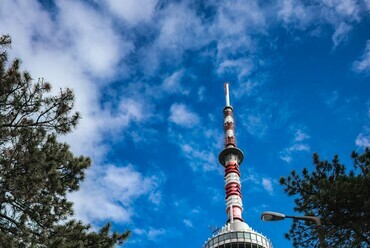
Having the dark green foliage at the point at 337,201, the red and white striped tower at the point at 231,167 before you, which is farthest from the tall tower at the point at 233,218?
the dark green foliage at the point at 337,201

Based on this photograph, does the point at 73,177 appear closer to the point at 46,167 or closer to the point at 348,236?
the point at 46,167

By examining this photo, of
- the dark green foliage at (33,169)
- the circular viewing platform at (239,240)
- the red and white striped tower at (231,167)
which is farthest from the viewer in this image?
the red and white striped tower at (231,167)

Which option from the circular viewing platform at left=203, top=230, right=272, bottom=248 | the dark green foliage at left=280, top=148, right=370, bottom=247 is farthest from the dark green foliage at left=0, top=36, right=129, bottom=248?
the circular viewing platform at left=203, top=230, right=272, bottom=248

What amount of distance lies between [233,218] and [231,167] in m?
9.54

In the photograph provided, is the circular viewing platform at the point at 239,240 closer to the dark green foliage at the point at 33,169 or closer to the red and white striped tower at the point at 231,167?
the red and white striped tower at the point at 231,167

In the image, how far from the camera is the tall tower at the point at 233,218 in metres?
61.8

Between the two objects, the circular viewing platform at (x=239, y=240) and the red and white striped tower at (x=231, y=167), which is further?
the red and white striped tower at (x=231, y=167)

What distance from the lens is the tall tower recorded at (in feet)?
203

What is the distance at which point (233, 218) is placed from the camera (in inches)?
2500

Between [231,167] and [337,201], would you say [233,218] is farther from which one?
[337,201]

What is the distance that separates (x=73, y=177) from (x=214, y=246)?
167ft

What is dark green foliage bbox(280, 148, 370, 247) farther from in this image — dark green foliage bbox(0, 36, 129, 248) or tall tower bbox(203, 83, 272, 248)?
tall tower bbox(203, 83, 272, 248)

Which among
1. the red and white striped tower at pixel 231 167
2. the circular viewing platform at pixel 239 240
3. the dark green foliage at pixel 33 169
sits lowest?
the dark green foliage at pixel 33 169

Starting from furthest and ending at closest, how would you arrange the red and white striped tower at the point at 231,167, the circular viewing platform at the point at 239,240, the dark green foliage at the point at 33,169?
the red and white striped tower at the point at 231,167
the circular viewing platform at the point at 239,240
the dark green foliage at the point at 33,169
